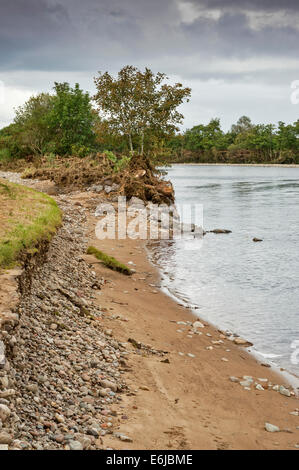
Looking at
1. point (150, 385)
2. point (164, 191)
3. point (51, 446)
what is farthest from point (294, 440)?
point (164, 191)

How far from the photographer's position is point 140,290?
1108 centimetres

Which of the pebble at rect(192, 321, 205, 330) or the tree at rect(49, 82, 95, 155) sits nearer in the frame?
the pebble at rect(192, 321, 205, 330)

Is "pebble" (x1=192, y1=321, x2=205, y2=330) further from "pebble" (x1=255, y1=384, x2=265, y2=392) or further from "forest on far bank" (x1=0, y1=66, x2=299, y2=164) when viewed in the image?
"forest on far bank" (x1=0, y1=66, x2=299, y2=164)

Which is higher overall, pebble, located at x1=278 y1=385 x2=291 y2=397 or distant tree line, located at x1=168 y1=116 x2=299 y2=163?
distant tree line, located at x1=168 y1=116 x2=299 y2=163

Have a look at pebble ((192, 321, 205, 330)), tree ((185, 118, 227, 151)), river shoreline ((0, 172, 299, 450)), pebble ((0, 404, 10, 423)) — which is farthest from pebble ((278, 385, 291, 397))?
tree ((185, 118, 227, 151))

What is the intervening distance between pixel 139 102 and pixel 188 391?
98.0ft

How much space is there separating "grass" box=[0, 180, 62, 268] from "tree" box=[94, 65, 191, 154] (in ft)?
68.5

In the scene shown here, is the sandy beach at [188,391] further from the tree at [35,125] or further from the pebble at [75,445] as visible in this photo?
the tree at [35,125]

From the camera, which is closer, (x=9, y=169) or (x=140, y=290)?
(x=140, y=290)

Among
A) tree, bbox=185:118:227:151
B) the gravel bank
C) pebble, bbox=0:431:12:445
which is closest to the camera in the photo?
pebble, bbox=0:431:12:445

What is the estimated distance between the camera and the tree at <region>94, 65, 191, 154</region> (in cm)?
3316

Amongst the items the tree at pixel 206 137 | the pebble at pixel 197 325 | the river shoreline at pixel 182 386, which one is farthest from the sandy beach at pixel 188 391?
the tree at pixel 206 137
